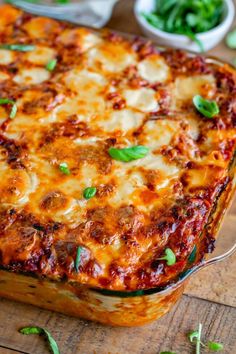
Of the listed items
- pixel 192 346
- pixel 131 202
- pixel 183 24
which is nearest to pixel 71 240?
pixel 131 202

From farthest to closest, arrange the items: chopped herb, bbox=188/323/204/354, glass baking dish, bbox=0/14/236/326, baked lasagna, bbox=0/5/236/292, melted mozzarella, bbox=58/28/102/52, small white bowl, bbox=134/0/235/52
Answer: small white bowl, bbox=134/0/235/52 < melted mozzarella, bbox=58/28/102/52 < chopped herb, bbox=188/323/204/354 < baked lasagna, bbox=0/5/236/292 < glass baking dish, bbox=0/14/236/326

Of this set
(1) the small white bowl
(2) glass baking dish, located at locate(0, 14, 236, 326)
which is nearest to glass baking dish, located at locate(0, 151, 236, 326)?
(2) glass baking dish, located at locate(0, 14, 236, 326)

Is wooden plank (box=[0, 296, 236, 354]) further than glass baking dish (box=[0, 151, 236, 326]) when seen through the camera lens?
Yes

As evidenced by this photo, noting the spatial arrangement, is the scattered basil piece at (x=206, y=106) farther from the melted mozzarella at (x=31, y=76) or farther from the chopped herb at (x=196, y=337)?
the chopped herb at (x=196, y=337)

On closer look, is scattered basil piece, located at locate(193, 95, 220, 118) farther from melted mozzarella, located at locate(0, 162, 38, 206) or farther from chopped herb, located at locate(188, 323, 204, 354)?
chopped herb, located at locate(188, 323, 204, 354)


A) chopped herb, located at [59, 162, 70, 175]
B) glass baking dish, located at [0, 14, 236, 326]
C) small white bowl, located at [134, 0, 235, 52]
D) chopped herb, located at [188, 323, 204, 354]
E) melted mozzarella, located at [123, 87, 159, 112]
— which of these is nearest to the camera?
glass baking dish, located at [0, 14, 236, 326]

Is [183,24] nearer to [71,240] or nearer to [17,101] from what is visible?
[17,101]

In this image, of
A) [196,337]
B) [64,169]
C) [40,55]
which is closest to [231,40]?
[40,55]
